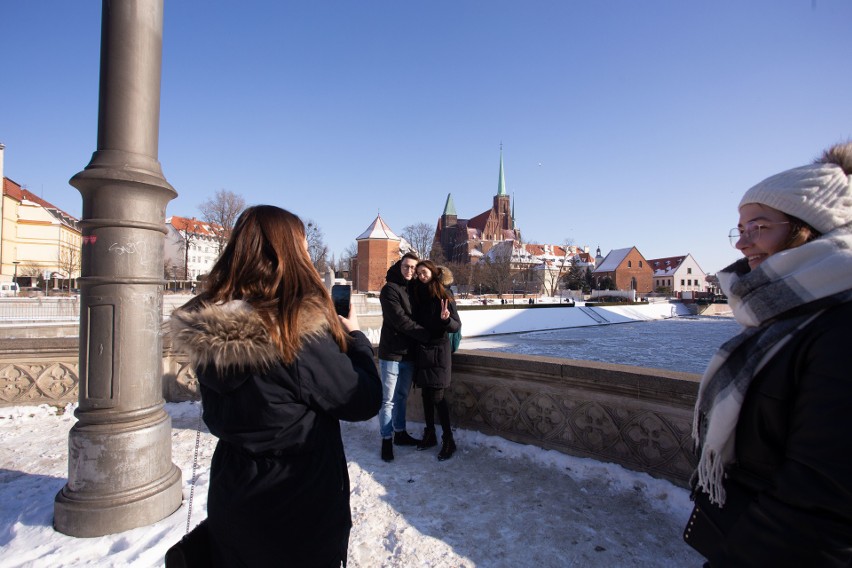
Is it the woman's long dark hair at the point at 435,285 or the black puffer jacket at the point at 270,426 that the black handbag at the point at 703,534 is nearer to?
the black puffer jacket at the point at 270,426

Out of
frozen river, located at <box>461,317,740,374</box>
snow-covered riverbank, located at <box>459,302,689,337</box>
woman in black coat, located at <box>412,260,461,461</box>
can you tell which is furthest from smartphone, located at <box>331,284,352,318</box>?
snow-covered riverbank, located at <box>459,302,689,337</box>

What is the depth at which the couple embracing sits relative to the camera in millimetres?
4434

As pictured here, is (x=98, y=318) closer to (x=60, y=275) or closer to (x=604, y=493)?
(x=604, y=493)

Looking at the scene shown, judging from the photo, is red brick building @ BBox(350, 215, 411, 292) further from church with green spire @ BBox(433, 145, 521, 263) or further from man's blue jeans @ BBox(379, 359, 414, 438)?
man's blue jeans @ BBox(379, 359, 414, 438)

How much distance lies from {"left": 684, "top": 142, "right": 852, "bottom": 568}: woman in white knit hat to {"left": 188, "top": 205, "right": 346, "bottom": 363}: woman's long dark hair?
1.25 meters

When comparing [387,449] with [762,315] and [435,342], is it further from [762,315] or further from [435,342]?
[762,315]

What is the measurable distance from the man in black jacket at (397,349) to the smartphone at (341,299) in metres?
2.25

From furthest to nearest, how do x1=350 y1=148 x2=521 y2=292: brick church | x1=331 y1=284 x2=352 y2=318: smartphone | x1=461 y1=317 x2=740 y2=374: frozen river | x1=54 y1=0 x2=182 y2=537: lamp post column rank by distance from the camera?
x1=350 y1=148 x2=521 y2=292: brick church, x1=461 y1=317 x2=740 y2=374: frozen river, x1=54 y1=0 x2=182 y2=537: lamp post column, x1=331 y1=284 x2=352 y2=318: smartphone

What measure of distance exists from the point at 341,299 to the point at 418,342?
2540mm

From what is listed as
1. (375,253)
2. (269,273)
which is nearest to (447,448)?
(269,273)

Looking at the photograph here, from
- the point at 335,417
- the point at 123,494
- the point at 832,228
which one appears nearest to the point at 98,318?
the point at 123,494

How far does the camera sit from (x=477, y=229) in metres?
106

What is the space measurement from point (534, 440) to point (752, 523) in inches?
138

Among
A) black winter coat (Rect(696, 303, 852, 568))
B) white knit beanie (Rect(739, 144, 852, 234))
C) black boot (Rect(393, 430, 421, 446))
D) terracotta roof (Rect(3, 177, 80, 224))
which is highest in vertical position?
terracotta roof (Rect(3, 177, 80, 224))
